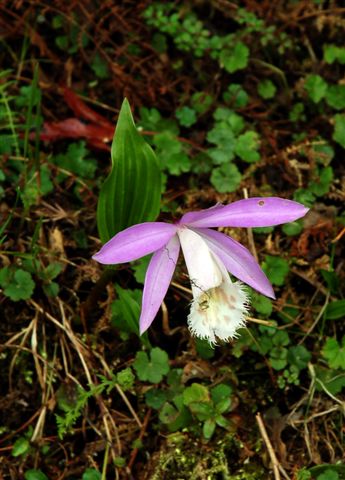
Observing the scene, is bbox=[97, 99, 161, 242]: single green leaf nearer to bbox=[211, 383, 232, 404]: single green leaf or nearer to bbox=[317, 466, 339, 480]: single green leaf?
bbox=[211, 383, 232, 404]: single green leaf

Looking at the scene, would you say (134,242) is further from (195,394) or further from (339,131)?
(339,131)

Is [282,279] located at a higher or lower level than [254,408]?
higher

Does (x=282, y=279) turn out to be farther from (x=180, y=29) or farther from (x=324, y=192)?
(x=180, y=29)

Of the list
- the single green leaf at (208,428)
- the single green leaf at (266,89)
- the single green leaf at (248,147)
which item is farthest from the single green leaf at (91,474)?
the single green leaf at (266,89)

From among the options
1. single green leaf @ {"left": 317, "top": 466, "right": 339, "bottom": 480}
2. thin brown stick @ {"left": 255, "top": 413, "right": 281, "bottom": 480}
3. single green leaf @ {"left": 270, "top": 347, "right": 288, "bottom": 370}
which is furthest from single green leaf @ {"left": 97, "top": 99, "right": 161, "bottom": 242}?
single green leaf @ {"left": 317, "top": 466, "right": 339, "bottom": 480}

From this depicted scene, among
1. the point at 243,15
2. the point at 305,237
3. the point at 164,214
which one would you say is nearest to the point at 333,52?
the point at 243,15

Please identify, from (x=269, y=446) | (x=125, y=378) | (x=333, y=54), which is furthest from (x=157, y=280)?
(x=333, y=54)

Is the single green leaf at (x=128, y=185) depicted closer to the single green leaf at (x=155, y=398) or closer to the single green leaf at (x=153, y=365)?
the single green leaf at (x=153, y=365)
